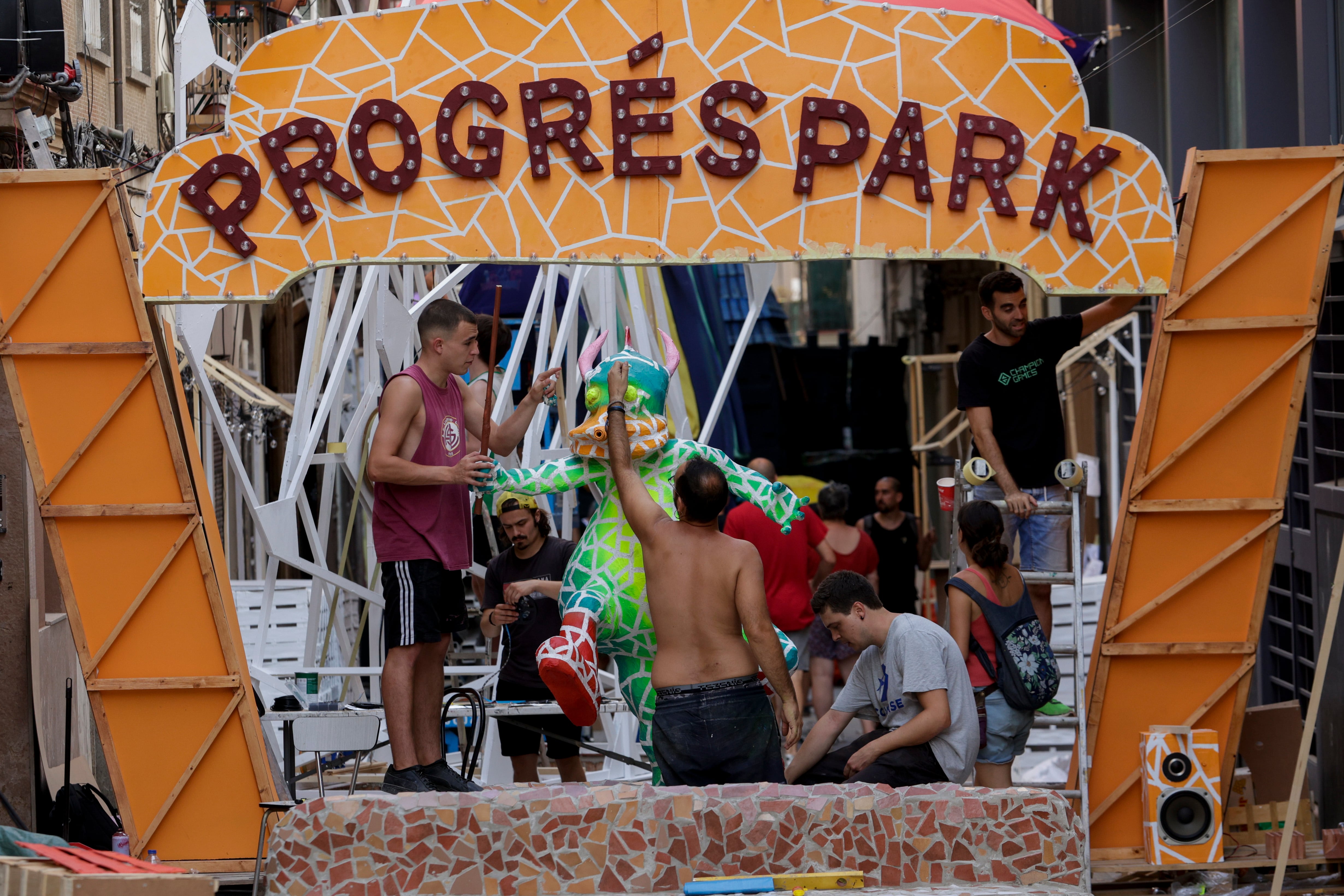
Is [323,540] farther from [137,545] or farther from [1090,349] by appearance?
[1090,349]

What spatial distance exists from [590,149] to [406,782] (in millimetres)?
2828

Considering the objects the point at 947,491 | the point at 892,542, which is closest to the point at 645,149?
the point at 947,491

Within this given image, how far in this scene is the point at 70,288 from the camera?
6.54 m

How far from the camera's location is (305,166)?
6.38 metres

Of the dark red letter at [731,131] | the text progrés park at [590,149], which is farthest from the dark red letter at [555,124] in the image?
the dark red letter at [731,131]

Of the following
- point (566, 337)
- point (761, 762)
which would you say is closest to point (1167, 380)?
point (761, 762)

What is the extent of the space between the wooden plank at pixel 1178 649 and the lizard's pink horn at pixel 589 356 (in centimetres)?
263

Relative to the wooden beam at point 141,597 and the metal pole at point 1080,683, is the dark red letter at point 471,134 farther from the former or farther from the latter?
the metal pole at point 1080,683

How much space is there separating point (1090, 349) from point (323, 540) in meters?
6.76

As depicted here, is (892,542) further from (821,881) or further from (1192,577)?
(821,881)

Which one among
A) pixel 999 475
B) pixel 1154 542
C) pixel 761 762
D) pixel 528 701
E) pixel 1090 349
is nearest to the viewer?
pixel 761 762

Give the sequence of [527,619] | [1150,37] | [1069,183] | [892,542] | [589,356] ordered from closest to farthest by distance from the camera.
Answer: [1069,183] < [589,356] < [527,619] < [892,542] < [1150,37]

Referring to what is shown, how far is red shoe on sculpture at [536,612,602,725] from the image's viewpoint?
5969 millimetres

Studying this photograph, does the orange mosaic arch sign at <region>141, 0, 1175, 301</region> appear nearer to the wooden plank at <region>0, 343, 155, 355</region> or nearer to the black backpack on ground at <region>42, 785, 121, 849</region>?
the wooden plank at <region>0, 343, 155, 355</region>
